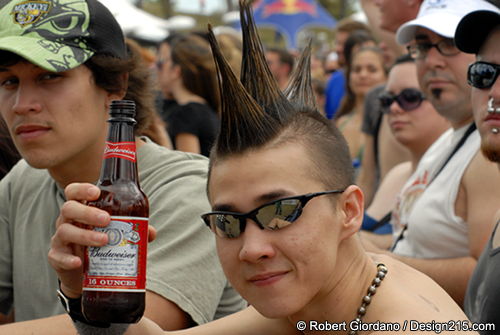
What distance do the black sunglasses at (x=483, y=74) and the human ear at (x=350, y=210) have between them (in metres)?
1.00

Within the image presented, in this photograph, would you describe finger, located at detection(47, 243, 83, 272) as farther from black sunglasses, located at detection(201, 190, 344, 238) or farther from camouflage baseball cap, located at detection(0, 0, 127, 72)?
camouflage baseball cap, located at detection(0, 0, 127, 72)

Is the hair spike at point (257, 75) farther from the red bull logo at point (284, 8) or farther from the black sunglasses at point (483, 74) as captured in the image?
the red bull logo at point (284, 8)

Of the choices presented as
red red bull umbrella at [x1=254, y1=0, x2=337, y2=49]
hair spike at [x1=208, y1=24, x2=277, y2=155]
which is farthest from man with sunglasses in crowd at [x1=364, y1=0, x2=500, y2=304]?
red red bull umbrella at [x1=254, y1=0, x2=337, y2=49]

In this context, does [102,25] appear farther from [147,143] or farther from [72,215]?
[72,215]

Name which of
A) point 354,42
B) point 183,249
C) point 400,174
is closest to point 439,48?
point 400,174

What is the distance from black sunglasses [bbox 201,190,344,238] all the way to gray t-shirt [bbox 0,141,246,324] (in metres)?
0.72

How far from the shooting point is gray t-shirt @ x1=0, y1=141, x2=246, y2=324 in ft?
9.86

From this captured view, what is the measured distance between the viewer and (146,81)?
400cm

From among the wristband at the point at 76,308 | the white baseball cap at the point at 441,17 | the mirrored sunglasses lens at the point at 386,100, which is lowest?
the mirrored sunglasses lens at the point at 386,100

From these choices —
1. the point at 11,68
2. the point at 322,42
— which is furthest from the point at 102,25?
the point at 322,42

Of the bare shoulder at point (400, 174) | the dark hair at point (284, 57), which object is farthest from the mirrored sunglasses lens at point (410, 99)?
the dark hair at point (284, 57)

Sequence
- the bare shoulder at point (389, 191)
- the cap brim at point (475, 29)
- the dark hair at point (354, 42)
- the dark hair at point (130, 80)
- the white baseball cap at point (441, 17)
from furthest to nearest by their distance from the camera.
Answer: the dark hair at point (354, 42)
the bare shoulder at point (389, 191)
the white baseball cap at point (441, 17)
the dark hair at point (130, 80)
the cap brim at point (475, 29)

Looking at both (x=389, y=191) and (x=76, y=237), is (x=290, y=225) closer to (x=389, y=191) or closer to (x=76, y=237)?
(x=76, y=237)

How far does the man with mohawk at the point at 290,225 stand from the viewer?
228cm
